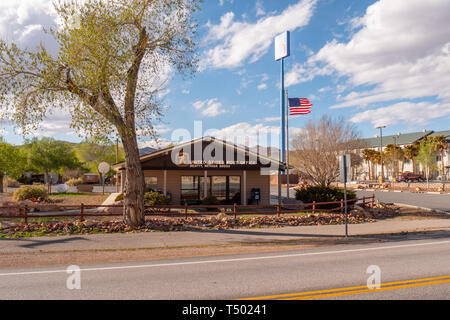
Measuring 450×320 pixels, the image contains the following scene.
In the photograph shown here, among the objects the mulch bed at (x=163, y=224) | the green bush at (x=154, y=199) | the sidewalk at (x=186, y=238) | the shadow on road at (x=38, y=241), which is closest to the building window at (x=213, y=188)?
the green bush at (x=154, y=199)

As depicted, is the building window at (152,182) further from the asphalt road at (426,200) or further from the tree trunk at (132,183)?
the asphalt road at (426,200)

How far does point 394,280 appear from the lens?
22.0 ft

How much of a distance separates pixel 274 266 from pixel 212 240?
13.1 ft

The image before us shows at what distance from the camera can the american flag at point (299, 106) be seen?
25609 mm

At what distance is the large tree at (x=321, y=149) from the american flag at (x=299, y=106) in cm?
167

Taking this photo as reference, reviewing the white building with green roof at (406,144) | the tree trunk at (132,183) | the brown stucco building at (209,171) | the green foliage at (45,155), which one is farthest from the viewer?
the white building with green roof at (406,144)

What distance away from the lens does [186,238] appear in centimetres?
1201

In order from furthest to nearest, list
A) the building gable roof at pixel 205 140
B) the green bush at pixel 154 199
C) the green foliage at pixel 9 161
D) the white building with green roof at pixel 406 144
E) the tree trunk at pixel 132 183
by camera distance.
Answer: the white building with green roof at pixel 406 144 < the green foliage at pixel 9 161 < the building gable roof at pixel 205 140 < the green bush at pixel 154 199 < the tree trunk at pixel 132 183

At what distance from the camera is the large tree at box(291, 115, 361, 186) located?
79.3 ft

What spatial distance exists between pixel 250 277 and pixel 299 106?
20558 millimetres

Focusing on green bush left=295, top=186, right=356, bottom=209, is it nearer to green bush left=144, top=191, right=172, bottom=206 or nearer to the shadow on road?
green bush left=144, top=191, right=172, bottom=206

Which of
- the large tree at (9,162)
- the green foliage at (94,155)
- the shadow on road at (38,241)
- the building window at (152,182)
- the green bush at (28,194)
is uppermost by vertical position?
the green foliage at (94,155)

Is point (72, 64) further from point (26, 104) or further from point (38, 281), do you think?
point (38, 281)

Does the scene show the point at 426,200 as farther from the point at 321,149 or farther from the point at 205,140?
the point at 205,140
